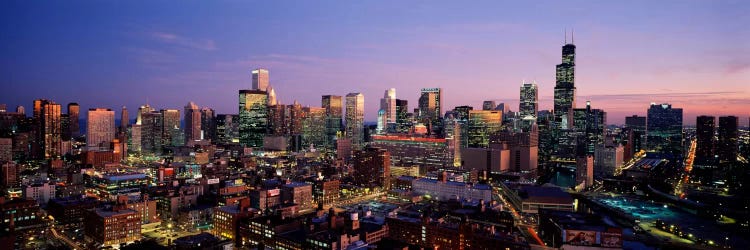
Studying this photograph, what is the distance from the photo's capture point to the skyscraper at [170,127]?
602 ft

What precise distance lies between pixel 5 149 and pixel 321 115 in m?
107

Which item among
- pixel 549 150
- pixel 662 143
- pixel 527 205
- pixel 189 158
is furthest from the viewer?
pixel 662 143

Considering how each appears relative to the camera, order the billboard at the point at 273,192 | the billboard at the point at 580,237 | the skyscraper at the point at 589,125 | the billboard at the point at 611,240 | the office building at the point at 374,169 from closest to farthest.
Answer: the billboard at the point at 611,240 < the billboard at the point at 580,237 < the billboard at the point at 273,192 < the office building at the point at 374,169 < the skyscraper at the point at 589,125

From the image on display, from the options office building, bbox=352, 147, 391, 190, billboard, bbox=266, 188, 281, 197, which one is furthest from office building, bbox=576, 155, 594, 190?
billboard, bbox=266, 188, 281, 197

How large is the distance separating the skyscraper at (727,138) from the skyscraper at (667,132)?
92.5 ft

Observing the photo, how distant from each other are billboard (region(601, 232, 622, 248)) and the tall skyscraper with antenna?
145793 millimetres

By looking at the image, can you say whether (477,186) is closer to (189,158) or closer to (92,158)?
(189,158)

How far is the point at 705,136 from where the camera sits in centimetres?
14262

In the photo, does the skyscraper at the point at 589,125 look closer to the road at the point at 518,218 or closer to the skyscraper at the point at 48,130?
the road at the point at 518,218

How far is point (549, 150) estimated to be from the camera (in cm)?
16200

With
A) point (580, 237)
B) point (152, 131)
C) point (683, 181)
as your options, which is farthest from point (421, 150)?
point (152, 131)

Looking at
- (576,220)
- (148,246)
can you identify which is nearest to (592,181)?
(576,220)

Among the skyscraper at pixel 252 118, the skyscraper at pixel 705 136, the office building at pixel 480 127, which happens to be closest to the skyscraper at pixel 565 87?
the office building at pixel 480 127

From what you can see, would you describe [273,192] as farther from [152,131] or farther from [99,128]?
[99,128]
